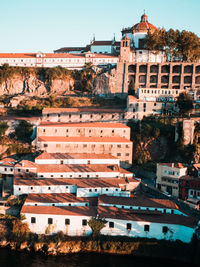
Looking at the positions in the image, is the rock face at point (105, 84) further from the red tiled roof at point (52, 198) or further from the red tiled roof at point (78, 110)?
the red tiled roof at point (52, 198)

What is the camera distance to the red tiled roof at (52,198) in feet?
101

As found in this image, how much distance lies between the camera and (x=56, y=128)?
43281 mm

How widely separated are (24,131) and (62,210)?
18171 mm

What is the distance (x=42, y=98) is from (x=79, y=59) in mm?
13268

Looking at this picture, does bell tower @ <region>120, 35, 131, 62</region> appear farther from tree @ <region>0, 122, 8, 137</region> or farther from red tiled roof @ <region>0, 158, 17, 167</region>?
red tiled roof @ <region>0, 158, 17, 167</region>

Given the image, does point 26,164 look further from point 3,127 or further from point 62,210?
point 3,127

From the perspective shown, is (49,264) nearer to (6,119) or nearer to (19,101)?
(6,119)

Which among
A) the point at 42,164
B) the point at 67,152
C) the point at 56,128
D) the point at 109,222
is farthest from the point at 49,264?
the point at 56,128

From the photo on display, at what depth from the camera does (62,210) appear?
29.4m

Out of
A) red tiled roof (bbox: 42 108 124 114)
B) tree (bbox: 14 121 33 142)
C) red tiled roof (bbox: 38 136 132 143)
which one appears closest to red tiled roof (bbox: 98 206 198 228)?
red tiled roof (bbox: 38 136 132 143)

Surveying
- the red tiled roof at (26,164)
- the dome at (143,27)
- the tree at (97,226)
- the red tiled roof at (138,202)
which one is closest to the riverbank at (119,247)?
the tree at (97,226)

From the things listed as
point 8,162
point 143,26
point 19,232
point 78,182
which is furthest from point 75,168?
point 143,26

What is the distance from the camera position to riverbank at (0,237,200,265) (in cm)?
2675

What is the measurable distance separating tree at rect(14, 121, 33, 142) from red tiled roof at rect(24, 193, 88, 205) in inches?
518
